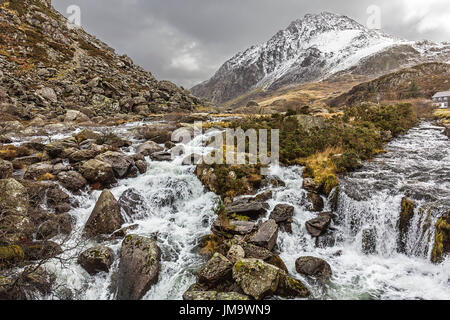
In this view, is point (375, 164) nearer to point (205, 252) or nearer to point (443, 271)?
point (443, 271)

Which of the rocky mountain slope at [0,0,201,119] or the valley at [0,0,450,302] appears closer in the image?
the valley at [0,0,450,302]

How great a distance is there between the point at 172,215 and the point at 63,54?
60.8 meters

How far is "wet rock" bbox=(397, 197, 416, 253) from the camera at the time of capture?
10539mm

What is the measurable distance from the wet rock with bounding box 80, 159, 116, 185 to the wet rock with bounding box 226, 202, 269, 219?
7.69m

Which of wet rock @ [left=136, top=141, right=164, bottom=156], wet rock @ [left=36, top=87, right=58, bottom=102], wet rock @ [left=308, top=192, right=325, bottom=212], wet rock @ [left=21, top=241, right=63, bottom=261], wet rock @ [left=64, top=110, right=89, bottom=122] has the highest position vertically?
wet rock @ [left=36, top=87, right=58, bottom=102]

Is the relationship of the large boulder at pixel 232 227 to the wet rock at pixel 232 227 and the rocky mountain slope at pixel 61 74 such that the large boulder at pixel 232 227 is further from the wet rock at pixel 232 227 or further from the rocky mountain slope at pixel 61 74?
the rocky mountain slope at pixel 61 74

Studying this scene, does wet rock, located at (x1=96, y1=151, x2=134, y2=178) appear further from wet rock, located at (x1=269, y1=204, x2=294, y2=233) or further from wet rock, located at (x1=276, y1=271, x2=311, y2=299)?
wet rock, located at (x1=276, y1=271, x2=311, y2=299)

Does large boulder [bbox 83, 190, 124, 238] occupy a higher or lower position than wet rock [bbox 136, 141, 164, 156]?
lower

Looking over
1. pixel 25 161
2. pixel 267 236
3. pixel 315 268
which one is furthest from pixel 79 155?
pixel 315 268

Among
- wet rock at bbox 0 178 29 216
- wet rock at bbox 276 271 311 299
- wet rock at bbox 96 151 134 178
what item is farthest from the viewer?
wet rock at bbox 96 151 134 178

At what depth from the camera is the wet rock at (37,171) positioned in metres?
13.6

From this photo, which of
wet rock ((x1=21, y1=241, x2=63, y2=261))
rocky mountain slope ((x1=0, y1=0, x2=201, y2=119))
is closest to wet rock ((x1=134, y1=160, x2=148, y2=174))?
wet rock ((x1=21, y1=241, x2=63, y2=261))

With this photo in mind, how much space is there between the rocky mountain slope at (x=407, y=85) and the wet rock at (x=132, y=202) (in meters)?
65.4

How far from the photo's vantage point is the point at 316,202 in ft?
43.2
